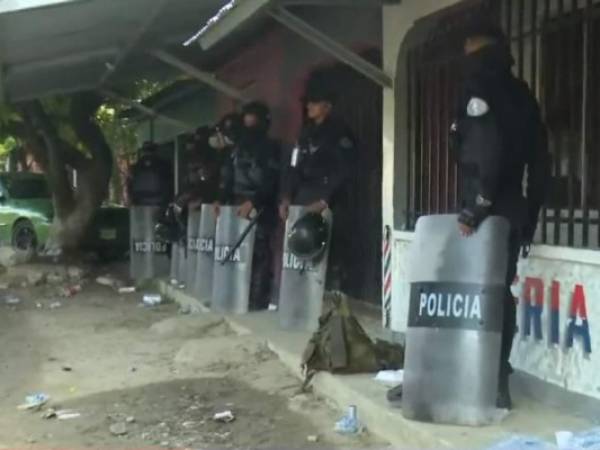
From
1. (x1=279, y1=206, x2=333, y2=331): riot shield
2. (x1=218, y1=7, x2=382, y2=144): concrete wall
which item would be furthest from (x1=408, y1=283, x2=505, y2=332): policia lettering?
(x1=218, y1=7, x2=382, y2=144): concrete wall

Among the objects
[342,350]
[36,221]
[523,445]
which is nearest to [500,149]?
[523,445]

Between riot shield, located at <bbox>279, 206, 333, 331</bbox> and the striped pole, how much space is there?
502 mm

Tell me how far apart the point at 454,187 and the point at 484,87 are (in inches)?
78.2

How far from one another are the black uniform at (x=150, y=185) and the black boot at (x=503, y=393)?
9.85 m

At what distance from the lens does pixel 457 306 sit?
16.5ft

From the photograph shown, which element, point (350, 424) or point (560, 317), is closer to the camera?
point (560, 317)

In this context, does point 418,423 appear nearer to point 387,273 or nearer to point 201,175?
point 387,273

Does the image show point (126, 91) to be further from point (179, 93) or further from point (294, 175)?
point (294, 175)

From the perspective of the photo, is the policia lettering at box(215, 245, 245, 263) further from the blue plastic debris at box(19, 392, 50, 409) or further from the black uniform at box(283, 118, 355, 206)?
the blue plastic debris at box(19, 392, 50, 409)

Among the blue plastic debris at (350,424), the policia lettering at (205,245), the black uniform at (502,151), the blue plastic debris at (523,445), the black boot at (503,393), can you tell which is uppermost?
the black uniform at (502,151)

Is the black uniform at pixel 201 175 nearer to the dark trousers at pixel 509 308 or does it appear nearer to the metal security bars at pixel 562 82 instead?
the metal security bars at pixel 562 82

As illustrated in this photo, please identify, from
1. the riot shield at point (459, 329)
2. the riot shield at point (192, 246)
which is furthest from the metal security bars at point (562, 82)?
the riot shield at point (192, 246)

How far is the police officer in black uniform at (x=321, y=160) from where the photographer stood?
791 cm

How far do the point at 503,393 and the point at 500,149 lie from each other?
4.47ft
